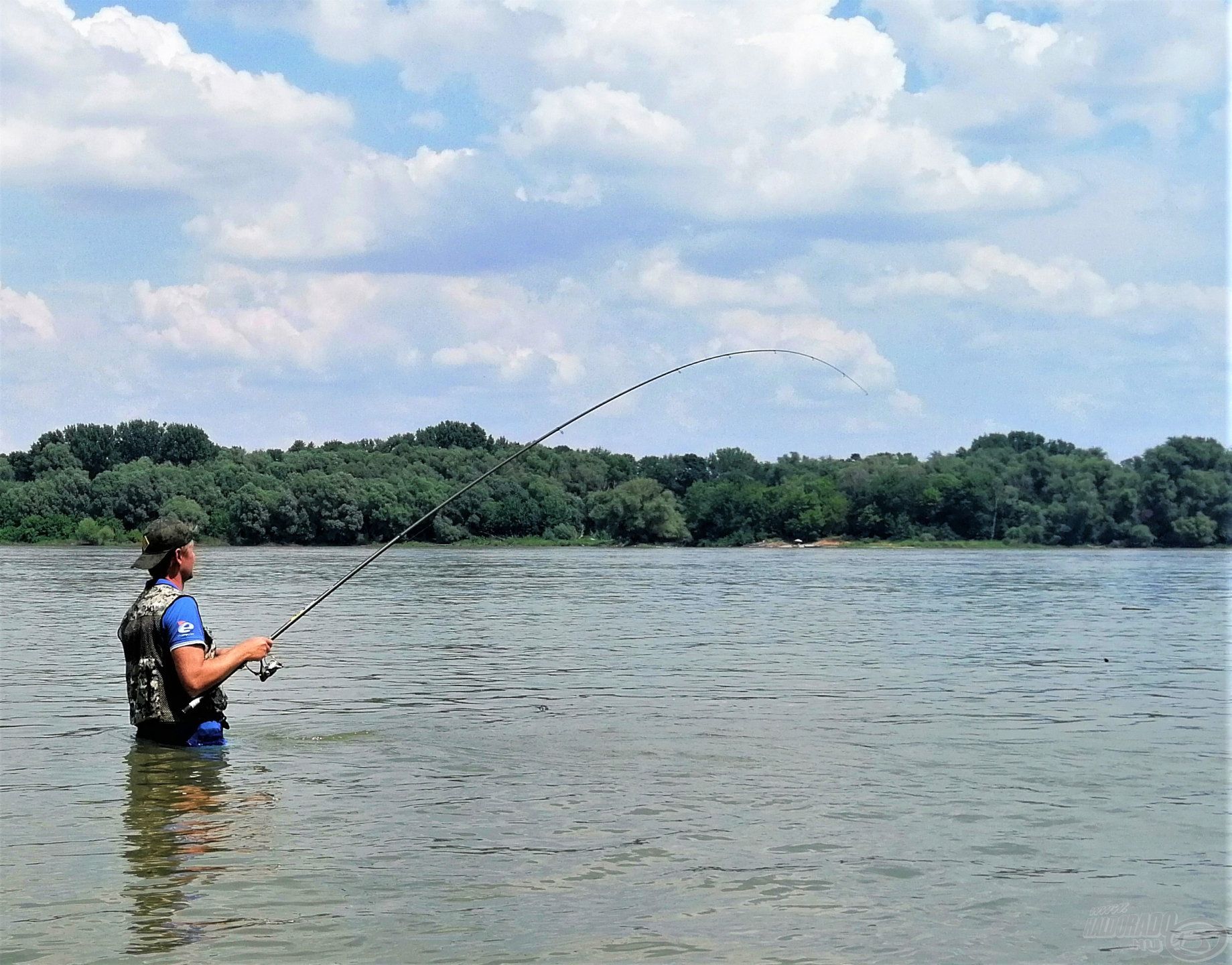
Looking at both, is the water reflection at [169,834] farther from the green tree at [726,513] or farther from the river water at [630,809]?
the green tree at [726,513]

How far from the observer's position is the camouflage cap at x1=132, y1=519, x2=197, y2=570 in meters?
9.80

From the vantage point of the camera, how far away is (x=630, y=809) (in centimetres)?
962

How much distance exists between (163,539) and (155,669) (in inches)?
35.3

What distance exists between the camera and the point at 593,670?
785 inches

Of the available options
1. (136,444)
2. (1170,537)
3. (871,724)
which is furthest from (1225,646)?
(136,444)

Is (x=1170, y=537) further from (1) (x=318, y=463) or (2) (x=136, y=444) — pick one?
(2) (x=136, y=444)

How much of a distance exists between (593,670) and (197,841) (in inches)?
459

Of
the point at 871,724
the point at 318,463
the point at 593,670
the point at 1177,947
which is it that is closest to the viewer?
the point at 1177,947

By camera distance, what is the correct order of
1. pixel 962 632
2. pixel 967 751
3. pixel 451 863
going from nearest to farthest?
pixel 451 863
pixel 967 751
pixel 962 632

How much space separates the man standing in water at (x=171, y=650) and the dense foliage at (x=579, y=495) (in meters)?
96.8

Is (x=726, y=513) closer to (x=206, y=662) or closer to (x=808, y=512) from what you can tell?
(x=808, y=512)

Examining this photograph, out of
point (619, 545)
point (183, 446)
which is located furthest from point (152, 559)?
point (183, 446)

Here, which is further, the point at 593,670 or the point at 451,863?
the point at 593,670

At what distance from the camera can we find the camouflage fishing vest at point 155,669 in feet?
32.0
